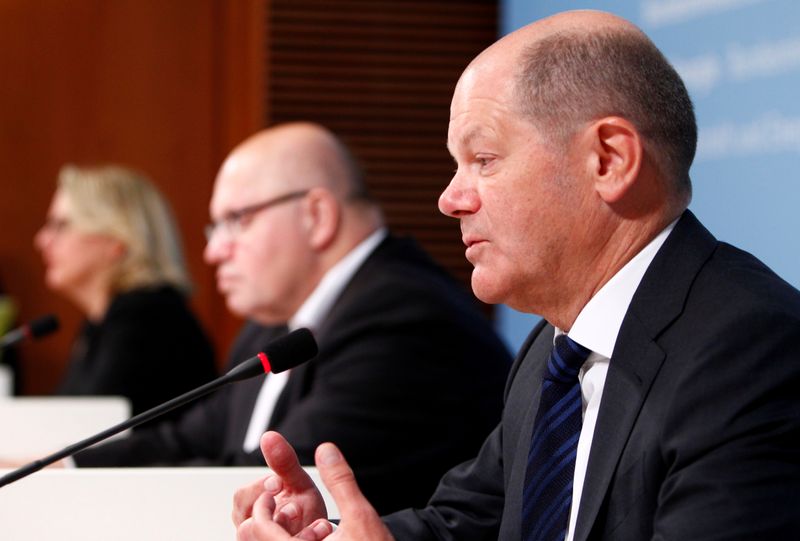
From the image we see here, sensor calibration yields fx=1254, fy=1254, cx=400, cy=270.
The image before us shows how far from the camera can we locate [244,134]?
5.72 metres

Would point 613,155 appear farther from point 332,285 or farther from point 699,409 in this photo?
point 332,285

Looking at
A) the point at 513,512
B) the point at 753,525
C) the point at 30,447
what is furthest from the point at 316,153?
the point at 753,525

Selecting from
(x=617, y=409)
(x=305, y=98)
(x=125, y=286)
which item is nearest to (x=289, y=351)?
(x=617, y=409)

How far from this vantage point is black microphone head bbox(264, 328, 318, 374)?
1760mm

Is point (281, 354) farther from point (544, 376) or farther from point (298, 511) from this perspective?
point (544, 376)

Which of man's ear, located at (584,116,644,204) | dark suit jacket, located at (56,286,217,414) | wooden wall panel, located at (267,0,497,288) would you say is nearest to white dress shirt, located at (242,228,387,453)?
dark suit jacket, located at (56,286,217,414)

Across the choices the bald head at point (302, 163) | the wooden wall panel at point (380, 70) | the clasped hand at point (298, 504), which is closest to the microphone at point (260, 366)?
the clasped hand at point (298, 504)

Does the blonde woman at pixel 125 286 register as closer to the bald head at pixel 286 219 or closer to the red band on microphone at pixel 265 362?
the bald head at pixel 286 219

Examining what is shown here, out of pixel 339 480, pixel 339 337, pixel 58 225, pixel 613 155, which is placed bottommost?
pixel 58 225

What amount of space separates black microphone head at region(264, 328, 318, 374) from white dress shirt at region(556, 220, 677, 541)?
0.40m

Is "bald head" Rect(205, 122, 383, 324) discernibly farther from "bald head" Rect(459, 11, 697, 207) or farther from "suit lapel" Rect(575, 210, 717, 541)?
"suit lapel" Rect(575, 210, 717, 541)

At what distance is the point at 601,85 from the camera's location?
158 cm

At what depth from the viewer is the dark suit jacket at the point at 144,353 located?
A: 4.32 metres

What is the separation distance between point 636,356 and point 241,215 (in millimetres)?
2038
